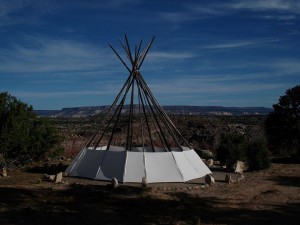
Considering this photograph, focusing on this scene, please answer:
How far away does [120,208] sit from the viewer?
10.2 m

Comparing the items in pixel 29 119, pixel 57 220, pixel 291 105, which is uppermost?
pixel 291 105

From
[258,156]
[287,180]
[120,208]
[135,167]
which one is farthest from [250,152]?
[120,208]

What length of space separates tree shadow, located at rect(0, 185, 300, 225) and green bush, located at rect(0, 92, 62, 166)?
638cm

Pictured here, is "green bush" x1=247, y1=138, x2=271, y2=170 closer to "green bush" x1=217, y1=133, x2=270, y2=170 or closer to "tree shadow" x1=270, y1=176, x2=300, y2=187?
"green bush" x1=217, y1=133, x2=270, y2=170

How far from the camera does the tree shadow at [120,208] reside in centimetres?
914

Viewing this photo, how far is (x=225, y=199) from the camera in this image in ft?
37.8

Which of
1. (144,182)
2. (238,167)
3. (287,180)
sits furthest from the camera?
(238,167)

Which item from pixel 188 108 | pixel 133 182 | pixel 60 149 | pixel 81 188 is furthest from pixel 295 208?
pixel 188 108

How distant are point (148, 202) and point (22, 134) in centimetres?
958

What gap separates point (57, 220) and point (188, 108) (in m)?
121

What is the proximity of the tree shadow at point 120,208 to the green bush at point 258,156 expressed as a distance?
657cm

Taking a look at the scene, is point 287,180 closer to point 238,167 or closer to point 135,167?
point 238,167

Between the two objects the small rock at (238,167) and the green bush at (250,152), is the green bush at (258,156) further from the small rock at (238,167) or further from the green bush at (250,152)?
the small rock at (238,167)

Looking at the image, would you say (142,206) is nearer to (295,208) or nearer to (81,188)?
(81,188)
